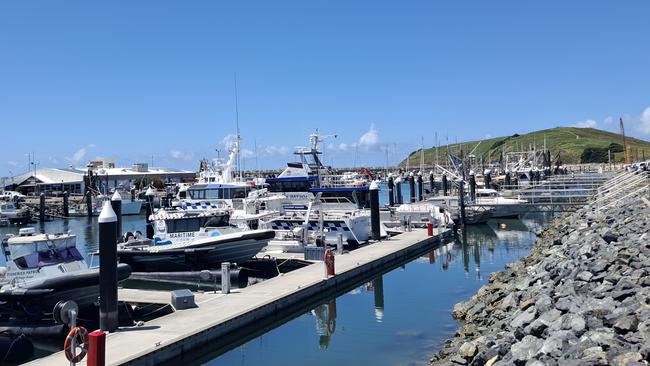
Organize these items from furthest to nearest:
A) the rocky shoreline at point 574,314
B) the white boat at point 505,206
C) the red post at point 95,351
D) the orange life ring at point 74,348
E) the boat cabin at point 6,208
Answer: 1. the boat cabin at point 6,208
2. the white boat at point 505,206
3. the orange life ring at point 74,348
4. the red post at point 95,351
5. the rocky shoreline at point 574,314

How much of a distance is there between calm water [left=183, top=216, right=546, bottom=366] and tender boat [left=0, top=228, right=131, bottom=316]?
481 centimetres

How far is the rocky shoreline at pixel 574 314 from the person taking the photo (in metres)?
8.04

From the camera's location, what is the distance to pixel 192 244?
24797 millimetres

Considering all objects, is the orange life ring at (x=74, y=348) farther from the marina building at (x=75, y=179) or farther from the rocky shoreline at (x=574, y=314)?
the marina building at (x=75, y=179)

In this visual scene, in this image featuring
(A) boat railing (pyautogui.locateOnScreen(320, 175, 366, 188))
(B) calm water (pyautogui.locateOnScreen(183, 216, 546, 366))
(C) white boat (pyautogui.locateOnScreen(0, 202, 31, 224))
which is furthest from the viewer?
(C) white boat (pyautogui.locateOnScreen(0, 202, 31, 224))

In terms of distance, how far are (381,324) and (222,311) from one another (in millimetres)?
4914

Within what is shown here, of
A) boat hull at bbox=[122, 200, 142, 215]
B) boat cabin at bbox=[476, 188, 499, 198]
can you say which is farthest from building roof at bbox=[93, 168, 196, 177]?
boat cabin at bbox=[476, 188, 499, 198]

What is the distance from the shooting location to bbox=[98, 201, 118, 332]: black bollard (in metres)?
13.8

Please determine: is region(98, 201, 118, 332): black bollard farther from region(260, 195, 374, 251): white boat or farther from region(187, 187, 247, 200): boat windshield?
region(187, 187, 247, 200): boat windshield

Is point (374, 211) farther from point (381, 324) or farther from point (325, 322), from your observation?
point (381, 324)

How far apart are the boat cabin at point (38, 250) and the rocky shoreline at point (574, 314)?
11.5 metres

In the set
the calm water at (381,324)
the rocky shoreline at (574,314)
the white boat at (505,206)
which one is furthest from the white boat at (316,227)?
the white boat at (505,206)

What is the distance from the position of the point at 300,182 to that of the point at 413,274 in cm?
1173

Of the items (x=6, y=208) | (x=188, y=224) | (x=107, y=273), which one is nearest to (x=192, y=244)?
(x=188, y=224)
